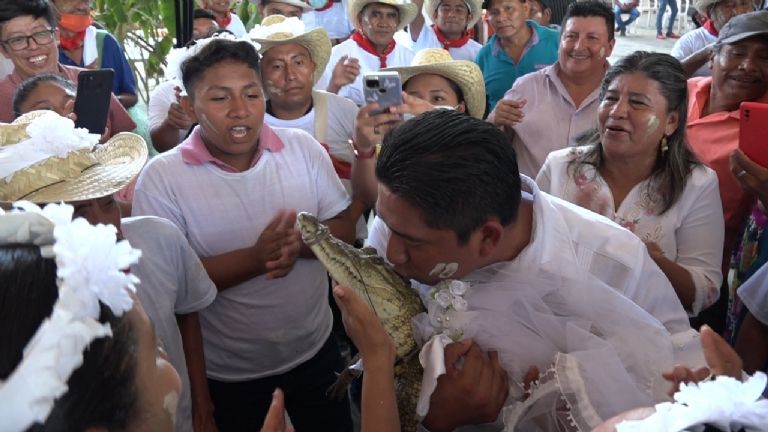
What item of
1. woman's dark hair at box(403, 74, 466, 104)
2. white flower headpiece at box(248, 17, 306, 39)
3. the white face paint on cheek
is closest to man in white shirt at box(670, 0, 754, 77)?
woman's dark hair at box(403, 74, 466, 104)

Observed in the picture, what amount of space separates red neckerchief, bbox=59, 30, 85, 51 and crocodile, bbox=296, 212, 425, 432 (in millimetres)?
2772

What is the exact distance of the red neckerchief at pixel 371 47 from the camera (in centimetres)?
379

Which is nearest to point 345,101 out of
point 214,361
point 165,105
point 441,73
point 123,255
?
point 441,73

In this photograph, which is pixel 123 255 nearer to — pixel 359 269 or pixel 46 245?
pixel 46 245

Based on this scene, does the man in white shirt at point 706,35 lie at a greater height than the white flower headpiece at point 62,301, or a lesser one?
greater

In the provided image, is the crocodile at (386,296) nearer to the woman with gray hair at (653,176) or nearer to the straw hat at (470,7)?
the woman with gray hair at (653,176)

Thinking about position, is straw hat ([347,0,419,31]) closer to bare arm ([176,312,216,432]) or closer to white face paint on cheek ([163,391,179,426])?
bare arm ([176,312,216,432])

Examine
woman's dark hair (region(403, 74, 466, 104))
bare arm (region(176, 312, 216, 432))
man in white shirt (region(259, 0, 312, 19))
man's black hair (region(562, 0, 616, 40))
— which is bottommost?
bare arm (region(176, 312, 216, 432))

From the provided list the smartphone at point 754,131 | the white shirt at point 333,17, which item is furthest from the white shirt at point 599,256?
the white shirt at point 333,17

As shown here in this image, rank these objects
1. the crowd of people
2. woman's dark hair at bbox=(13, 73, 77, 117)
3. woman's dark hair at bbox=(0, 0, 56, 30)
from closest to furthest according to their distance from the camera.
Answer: the crowd of people < woman's dark hair at bbox=(13, 73, 77, 117) < woman's dark hair at bbox=(0, 0, 56, 30)

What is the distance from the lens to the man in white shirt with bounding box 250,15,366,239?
2750 millimetres

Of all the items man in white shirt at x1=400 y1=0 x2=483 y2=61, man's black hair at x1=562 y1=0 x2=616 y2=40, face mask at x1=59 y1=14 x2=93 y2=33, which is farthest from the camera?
man in white shirt at x1=400 y1=0 x2=483 y2=61

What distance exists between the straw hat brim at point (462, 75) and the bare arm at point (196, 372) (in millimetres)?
1388

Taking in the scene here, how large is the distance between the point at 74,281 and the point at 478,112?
226 centimetres
